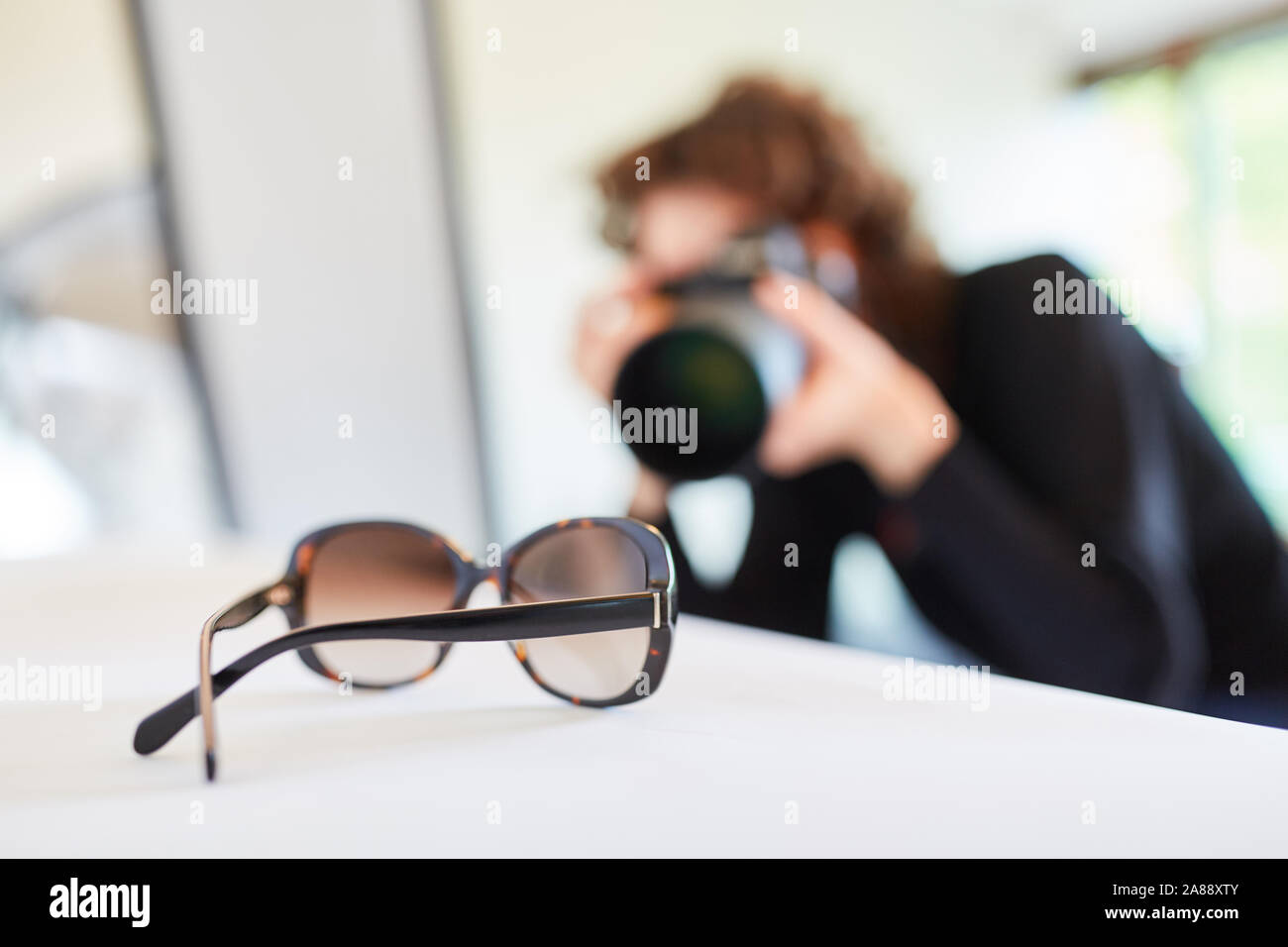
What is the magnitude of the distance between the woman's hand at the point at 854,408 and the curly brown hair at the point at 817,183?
244mm

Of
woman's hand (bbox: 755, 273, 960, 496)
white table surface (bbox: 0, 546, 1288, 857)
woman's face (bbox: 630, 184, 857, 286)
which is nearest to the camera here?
white table surface (bbox: 0, 546, 1288, 857)

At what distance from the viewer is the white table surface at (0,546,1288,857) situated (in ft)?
0.63

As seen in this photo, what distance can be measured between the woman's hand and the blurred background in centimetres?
30

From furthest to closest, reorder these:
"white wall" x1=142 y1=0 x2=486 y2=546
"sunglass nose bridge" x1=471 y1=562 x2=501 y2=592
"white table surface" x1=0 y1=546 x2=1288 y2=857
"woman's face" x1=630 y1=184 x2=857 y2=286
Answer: "white wall" x1=142 y1=0 x2=486 y2=546, "woman's face" x1=630 y1=184 x2=857 y2=286, "sunglass nose bridge" x1=471 y1=562 x2=501 y2=592, "white table surface" x1=0 y1=546 x2=1288 y2=857

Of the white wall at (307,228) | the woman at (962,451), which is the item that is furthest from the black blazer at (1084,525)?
the white wall at (307,228)

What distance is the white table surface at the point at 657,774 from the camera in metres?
0.19

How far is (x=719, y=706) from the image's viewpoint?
11.4 inches

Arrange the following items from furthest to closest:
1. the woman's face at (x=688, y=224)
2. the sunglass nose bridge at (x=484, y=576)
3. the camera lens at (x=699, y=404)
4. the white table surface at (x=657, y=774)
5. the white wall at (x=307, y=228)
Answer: the white wall at (x=307, y=228) → the woman's face at (x=688, y=224) → the camera lens at (x=699, y=404) → the sunglass nose bridge at (x=484, y=576) → the white table surface at (x=657, y=774)

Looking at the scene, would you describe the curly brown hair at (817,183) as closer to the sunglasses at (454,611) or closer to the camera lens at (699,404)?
the camera lens at (699,404)

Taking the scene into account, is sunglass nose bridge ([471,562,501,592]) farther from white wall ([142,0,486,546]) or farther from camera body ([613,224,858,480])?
white wall ([142,0,486,546])

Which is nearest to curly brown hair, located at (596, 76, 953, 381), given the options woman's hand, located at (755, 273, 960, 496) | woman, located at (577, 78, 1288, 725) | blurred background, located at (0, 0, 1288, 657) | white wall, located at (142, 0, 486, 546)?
woman, located at (577, 78, 1288, 725)

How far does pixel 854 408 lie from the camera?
64 cm


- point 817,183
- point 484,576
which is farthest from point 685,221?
point 484,576
